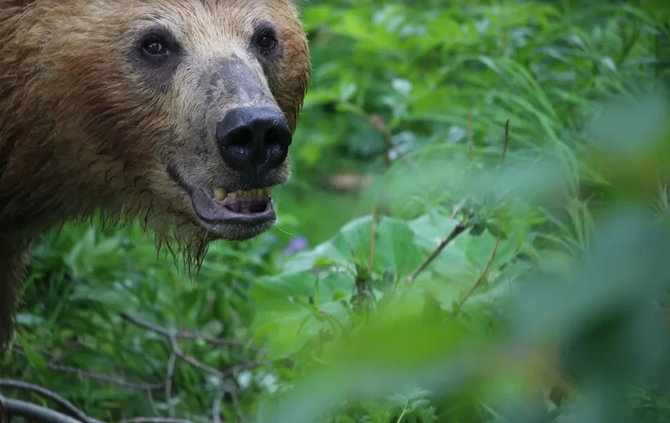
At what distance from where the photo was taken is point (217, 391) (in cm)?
454

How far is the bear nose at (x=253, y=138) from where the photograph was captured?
9.00 feet

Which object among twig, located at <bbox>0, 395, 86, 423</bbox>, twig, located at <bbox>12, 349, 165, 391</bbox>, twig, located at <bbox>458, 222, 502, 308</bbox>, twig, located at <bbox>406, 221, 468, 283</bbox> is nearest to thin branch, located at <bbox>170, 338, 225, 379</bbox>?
twig, located at <bbox>12, 349, 165, 391</bbox>

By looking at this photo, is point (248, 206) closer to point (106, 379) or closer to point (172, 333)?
point (106, 379)

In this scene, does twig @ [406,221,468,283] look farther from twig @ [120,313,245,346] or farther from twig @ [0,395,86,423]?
twig @ [120,313,245,346]

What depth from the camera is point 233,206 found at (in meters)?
3.02

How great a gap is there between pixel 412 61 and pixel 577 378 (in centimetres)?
553

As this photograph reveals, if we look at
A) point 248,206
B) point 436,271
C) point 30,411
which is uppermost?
point 248,206

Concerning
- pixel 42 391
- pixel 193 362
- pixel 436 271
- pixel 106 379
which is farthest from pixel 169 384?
pixel 436 271

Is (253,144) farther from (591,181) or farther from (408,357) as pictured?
(408,357)

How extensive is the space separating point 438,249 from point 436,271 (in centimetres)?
12

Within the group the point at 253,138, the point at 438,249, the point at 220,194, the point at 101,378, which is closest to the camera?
the point at 253,138

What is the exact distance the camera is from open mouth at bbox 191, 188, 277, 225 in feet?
9.73

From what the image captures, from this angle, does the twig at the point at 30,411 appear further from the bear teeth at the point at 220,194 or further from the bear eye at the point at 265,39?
the bear eye at the point at 265,39

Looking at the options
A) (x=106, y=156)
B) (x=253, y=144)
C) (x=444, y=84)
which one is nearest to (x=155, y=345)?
(x=106, y=156)
